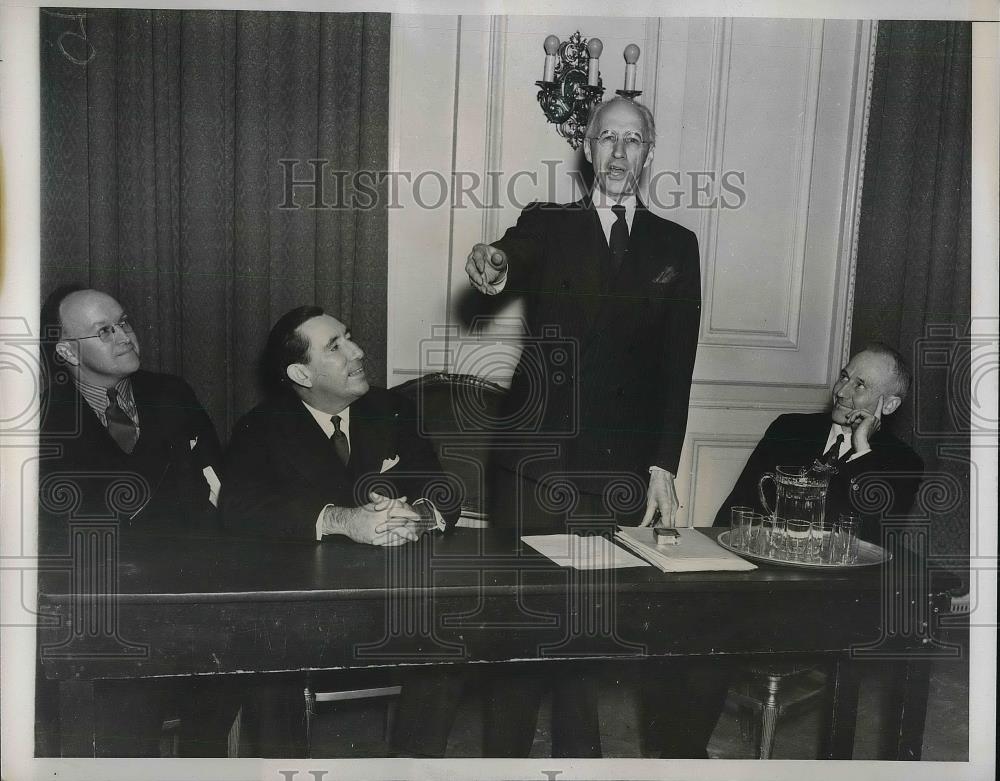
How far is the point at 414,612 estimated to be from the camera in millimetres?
2080

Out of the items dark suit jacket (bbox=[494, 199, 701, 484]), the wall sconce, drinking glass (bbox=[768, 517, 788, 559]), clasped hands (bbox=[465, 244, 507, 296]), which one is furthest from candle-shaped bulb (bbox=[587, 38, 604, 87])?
drinking glass (bbox=[768, 517, 788, 559])

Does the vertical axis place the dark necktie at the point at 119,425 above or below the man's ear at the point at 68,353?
below

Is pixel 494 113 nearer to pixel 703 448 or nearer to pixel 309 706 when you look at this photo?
pixel 703 448

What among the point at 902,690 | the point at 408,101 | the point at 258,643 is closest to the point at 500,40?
the point at 408,101

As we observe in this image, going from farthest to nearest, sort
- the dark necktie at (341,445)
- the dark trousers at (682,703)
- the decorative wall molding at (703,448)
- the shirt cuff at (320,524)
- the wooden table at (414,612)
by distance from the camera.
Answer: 1. the decorative wall molding at (703,448)
2. the dark necktie at (341,445)
3. the shirt cuff at (320,524)
4. the dark trousers at (682,703)
5. the wooden table at (414,612)

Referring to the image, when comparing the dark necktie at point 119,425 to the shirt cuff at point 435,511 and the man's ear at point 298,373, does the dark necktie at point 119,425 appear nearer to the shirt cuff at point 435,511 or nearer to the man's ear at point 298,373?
the man's ear at point 298,373

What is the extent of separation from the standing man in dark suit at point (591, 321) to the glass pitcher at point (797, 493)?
293mm

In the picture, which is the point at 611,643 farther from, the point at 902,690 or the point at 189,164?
the point at 189,164

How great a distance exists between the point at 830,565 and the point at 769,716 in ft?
1.34

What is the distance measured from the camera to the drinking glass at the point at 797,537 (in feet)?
7.13

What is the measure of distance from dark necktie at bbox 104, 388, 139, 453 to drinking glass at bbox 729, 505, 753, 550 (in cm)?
162

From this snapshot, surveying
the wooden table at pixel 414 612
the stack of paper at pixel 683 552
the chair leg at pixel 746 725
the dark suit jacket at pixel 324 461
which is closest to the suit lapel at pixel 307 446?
the dark suit jacket at pixel 324 461

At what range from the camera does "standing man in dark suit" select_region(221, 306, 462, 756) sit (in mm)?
2209

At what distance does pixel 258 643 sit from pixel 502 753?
2.15ft
